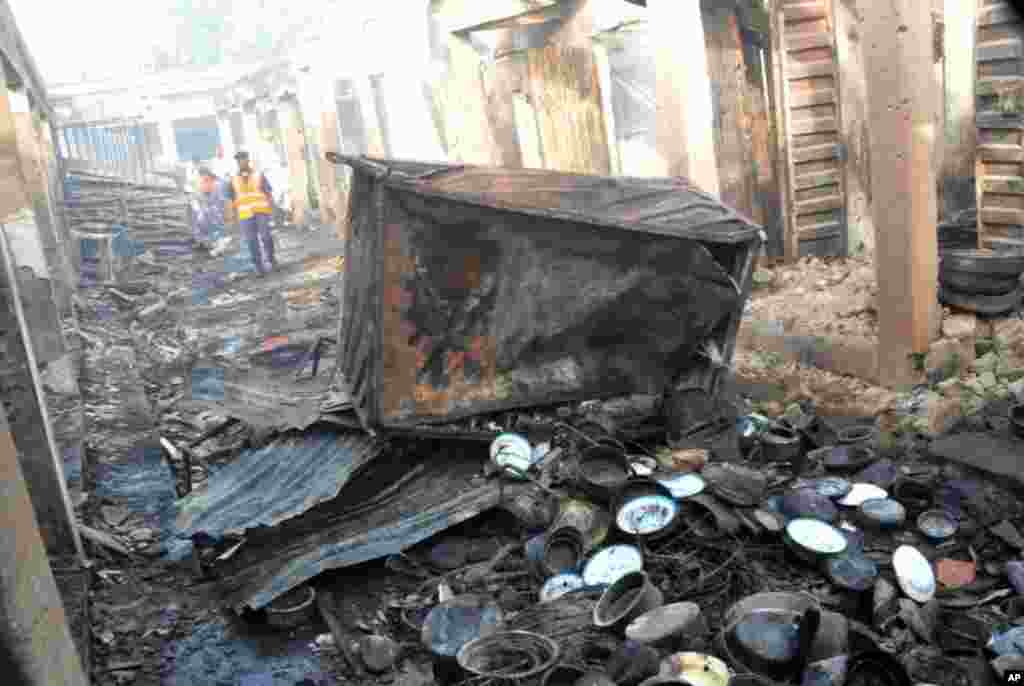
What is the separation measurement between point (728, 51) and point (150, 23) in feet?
130

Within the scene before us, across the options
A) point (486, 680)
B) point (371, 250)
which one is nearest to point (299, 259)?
point (371, 250)

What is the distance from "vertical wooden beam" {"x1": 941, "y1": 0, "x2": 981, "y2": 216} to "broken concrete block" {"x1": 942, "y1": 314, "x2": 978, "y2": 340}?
2317 mm

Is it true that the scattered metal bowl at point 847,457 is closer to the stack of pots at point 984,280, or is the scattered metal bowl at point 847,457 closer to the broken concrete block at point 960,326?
the broken concrete block at point 960,326

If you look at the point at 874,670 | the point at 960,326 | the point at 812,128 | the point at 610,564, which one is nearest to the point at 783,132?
the point at 812,128

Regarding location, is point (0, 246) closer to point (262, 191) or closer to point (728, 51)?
point (728, 51)

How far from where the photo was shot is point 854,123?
8773 mm

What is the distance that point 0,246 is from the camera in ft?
16.7

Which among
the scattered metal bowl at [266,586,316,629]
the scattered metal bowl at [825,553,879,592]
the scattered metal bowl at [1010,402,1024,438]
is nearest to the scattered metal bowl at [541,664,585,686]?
the scattered metal bowl at [825,553,879,592]

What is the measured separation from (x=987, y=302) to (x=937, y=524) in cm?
240

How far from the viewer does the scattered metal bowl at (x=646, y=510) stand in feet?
15.3

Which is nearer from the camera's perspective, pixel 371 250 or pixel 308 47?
pixel 371 250

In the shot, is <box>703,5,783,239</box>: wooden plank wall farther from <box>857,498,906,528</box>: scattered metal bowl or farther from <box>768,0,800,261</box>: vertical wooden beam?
<box>857,498,906,528</box>: scattered metal bowl

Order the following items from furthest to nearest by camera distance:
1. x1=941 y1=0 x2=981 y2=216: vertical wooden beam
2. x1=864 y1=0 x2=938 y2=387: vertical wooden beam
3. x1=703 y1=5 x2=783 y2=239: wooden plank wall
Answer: x1=703 y1=5 x2=783 y2=239: wooden plank wall → x1=941 y1=0 x2=981 y2=216: vertical wooden beam → x1=864 y1=0 x2=938 y2=387: vertical wooden beam

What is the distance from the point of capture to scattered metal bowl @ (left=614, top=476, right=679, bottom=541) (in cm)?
465
